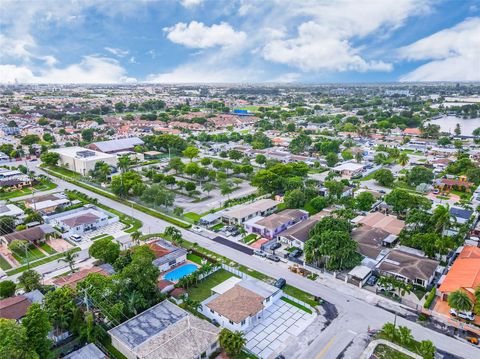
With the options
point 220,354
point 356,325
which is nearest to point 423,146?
point 356,325

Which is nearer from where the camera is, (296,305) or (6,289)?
(6,289)

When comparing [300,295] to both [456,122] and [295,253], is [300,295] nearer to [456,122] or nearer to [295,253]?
[295,253]

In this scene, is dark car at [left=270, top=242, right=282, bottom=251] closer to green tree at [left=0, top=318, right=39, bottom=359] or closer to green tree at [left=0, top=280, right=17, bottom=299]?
green tree at [left=0, top=318, right=39, bottom=359]

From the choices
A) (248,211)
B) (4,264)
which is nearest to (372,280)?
(248,211)

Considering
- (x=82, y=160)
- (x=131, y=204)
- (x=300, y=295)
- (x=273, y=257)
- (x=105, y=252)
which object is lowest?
(x=300, y=295)

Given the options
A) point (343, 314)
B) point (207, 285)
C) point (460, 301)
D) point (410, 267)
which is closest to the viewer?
point (460, 301)

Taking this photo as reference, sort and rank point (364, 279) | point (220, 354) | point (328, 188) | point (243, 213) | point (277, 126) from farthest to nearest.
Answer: point (277, 126), point (328, 188), point (243, 213), point (364, 279), point (220, 354)

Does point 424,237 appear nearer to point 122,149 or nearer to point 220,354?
point 220,354
